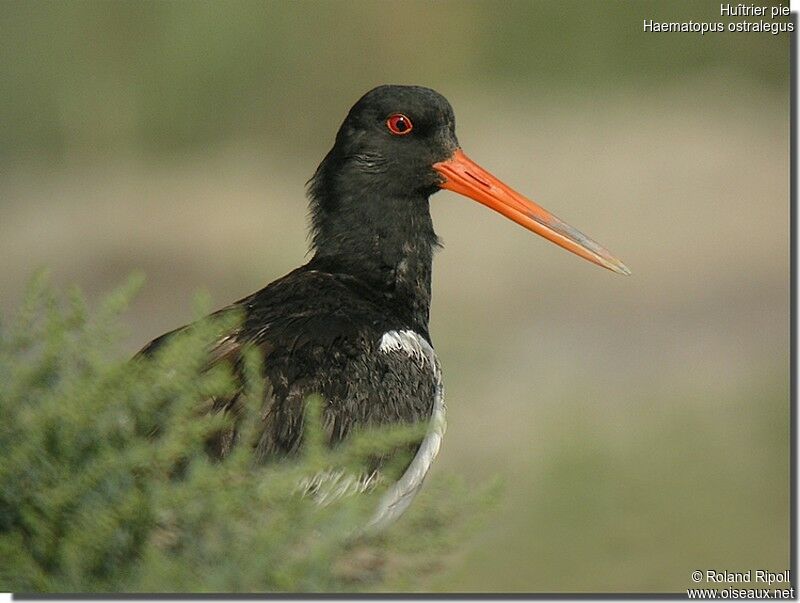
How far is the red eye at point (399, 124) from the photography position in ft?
13.3

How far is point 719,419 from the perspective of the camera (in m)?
5.55

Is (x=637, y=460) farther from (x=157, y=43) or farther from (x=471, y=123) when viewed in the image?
(x=157, y=43)

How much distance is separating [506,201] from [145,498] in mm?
2241

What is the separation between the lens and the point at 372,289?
4004mm

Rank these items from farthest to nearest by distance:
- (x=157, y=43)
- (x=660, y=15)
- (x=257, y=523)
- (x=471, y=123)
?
(x=471, y=123), (x=157, y=43), (x=660, y=15), (x=257, y=523)

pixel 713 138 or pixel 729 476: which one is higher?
pixel 713 138

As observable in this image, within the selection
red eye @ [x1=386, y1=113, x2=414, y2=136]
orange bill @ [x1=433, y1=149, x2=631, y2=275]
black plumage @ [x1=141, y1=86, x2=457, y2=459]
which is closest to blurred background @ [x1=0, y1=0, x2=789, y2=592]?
orange bill @ [x1=433, y1=149, x2=631, y2=275]

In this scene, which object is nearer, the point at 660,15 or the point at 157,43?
the point at 660,15

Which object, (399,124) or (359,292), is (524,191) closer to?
(399,124)

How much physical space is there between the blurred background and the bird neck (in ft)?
3.46

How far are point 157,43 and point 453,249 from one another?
1618mm

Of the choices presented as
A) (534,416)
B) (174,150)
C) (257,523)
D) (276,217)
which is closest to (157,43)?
(174,150)

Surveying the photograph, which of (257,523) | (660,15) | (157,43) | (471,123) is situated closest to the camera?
(257,523)

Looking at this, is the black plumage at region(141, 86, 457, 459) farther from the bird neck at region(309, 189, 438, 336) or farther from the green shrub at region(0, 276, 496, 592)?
the green shrub at region(0, 276, 496, 592)
